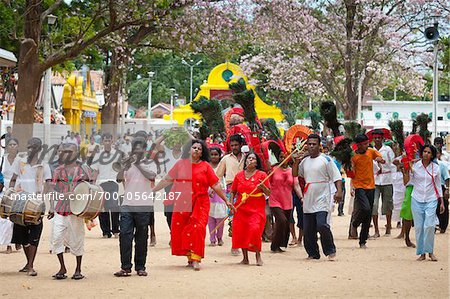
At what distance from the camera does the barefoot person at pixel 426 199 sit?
510 inches

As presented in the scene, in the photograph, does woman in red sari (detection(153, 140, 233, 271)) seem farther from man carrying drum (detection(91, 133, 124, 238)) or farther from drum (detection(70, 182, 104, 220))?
man carrying drum (detection(91, 133, 124, 238))

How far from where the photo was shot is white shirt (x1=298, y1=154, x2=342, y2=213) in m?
13.2

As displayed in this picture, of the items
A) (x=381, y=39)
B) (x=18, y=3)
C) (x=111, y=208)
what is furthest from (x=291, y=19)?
(x=111, y=208)

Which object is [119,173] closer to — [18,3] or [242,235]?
[242,235]

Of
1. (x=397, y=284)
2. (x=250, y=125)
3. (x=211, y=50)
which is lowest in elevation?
(x=397, y=284)

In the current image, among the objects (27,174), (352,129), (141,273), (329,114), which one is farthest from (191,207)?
(352,129)

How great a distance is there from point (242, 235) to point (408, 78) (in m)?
23.8

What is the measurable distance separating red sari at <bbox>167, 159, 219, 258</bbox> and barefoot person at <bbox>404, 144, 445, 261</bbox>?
2.82 metres

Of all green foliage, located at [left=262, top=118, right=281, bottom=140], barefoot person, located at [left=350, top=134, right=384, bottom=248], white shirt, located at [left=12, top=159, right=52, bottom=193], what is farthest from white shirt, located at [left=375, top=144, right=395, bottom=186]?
white shirt, located at [left=12, top=159, right=52, bottom=193]

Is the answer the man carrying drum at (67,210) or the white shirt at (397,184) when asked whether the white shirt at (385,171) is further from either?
the man carrying drum at (67,210)

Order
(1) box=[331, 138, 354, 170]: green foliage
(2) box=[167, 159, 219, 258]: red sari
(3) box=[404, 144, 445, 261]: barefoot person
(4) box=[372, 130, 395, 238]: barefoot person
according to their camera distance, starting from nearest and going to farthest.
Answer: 1. (2) box=[167, 159, 219, 258]: red sari
2. (3) box=[404, 144, 445, 261]: barefoot person
3. (1) box=[331, 138, 354, 170]: green foliage
4. (4) box=[372, 130, 395, 238]: barefoot person

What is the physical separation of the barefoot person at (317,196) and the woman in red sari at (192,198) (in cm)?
145

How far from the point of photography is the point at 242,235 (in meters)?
12.8

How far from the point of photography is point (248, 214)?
12.9 meters
